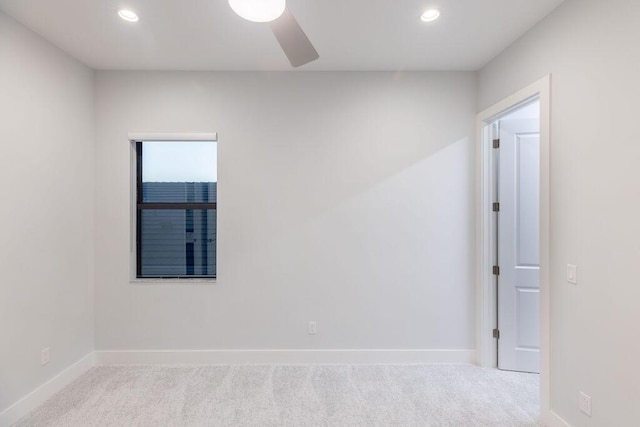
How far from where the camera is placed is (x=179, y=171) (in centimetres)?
314

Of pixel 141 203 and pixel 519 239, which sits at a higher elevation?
pixel 141 203

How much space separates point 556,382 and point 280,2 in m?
2.60

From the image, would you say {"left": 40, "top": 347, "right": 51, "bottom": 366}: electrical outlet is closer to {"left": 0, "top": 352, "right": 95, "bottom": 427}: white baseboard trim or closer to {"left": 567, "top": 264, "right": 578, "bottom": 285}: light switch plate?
{"left": 0, "top": 352, "right": 95, "bottom": 427}: white baseboard trim

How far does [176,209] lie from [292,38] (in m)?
2.28

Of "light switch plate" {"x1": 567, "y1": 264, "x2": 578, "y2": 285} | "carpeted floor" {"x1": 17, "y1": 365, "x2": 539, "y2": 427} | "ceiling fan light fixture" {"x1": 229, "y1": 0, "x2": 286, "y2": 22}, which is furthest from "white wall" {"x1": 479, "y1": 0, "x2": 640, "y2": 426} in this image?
"ceiling fan light fixture" {"x1": 229, "y1": 0, "x2": 286, "y2": 22}

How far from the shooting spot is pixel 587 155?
6.07 feet

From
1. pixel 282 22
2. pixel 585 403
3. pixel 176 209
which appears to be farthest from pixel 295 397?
pixel 282 22

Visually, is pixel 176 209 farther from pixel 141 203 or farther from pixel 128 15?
pixel 128 15

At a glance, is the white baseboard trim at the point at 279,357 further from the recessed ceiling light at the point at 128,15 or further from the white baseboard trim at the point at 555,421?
the recessed ceiling light at the point at 128,15

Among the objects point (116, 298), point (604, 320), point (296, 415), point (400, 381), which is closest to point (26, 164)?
point (116, 298)

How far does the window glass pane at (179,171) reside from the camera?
10.2ft

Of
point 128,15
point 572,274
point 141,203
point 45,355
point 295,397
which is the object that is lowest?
point 295,397

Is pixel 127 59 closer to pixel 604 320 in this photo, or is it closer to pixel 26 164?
pixel 26 164

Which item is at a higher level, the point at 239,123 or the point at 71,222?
the point at 239,123
